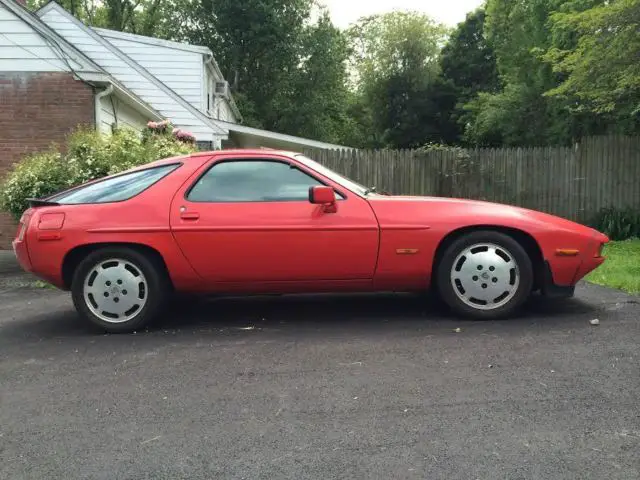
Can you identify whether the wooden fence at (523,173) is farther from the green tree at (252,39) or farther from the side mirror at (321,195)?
the green tree at (252,39)

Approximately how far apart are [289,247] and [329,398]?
1.64 m

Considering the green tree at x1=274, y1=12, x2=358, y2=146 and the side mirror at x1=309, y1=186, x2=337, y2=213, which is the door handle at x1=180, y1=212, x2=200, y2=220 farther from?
the green tree at x1=274, y1=12, x2=358, y2=146

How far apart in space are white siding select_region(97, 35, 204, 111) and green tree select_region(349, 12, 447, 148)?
73.2 ft

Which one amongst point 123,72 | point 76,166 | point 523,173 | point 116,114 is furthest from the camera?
point 123,72

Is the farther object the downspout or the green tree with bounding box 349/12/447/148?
the green tree with bounding box 349/12/447/148

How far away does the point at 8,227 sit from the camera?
36.0 feet

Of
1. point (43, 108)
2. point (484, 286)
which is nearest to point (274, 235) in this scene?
point (484, 286)

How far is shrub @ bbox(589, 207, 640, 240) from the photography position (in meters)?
11.0

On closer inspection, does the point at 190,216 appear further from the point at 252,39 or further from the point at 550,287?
the point at 252,39

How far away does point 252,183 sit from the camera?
4637 millimetres

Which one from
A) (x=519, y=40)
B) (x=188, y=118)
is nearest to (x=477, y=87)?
(x=519, y=40)

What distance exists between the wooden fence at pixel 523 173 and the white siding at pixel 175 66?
7461mm

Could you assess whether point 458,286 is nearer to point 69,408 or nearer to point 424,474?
point 424,474

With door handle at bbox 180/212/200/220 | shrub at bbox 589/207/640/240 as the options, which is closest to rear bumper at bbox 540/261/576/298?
door handle at bbox 180/212/200/220
